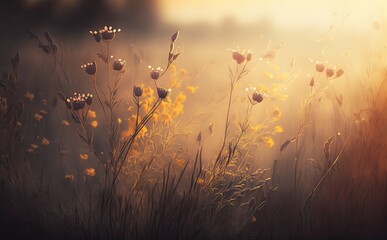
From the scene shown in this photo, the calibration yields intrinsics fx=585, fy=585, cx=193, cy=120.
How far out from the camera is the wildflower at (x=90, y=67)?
2355mm

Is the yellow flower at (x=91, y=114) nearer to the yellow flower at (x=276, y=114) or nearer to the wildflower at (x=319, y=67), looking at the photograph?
the yellow flower at (x=276, y=114)

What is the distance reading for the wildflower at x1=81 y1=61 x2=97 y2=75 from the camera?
2355 millimetres

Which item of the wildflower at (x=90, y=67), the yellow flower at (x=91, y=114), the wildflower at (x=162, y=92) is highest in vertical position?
the wildflower at (x=90, y=67)

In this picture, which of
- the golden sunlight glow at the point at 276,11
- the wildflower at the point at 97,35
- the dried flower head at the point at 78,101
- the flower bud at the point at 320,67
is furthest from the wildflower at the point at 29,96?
the flower bud at the point at 320,67

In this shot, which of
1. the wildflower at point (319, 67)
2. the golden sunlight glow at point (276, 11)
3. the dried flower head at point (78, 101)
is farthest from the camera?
the wildflower at point (319, 67)

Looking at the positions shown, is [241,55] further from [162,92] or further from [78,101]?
[78,101]

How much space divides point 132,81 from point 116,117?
0.53ft

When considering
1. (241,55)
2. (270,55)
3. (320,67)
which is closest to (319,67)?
(320,67)

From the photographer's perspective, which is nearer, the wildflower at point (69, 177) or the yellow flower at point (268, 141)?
the wildflower at point (69, 177)

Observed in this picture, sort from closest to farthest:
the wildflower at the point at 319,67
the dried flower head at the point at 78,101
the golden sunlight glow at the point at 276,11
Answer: the dried flower head at the point at 78,101, the golden sunlight glow at the point at 276,11, the wildflower at the point at 319,67

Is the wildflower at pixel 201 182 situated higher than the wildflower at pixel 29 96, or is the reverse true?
the wildflower at pixel 29 96

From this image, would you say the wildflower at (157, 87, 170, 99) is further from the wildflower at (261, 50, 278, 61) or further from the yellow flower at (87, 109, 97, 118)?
the wildflower at (261, 50, 278, 61)

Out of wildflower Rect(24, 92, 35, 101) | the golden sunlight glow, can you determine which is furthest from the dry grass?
the golden sunlight glow

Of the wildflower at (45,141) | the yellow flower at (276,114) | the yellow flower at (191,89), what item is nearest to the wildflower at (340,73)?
the yellow flower at (276,114)
